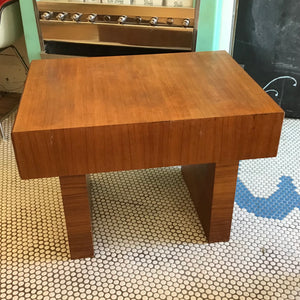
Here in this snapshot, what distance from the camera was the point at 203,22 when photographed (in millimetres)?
1476

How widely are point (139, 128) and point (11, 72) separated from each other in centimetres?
146

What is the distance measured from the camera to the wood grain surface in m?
0.90

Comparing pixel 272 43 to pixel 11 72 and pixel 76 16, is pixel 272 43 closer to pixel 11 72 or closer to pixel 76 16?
pixel 76 16

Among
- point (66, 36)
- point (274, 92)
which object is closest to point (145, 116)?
point (66, 36)

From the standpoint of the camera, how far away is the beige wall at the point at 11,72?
207 cm

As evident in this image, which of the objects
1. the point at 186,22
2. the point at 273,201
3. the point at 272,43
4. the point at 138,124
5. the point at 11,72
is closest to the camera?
the point at 138,124

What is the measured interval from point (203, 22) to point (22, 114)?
2.73 feet

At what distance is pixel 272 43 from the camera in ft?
5.50

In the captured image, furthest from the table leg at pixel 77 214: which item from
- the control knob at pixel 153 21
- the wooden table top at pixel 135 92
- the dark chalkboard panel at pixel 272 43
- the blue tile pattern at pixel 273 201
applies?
the dark chalkboard panel at pixel 272 43

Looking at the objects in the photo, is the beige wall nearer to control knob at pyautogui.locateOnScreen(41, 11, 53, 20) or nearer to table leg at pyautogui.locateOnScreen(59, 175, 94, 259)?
control knob at pyautogui.locateOnScreen(41, 11, 53, 20)

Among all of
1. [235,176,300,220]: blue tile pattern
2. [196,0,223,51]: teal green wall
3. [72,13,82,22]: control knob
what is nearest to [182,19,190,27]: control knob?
[196,0,223,51]: teal green wall

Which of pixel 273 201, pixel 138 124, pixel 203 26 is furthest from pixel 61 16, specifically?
pixel 273 201

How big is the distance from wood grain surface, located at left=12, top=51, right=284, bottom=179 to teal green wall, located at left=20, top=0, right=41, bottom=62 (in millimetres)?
551

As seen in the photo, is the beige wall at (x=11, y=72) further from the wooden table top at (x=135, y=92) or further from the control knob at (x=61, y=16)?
the wooden table top at (x=135, y=92)
